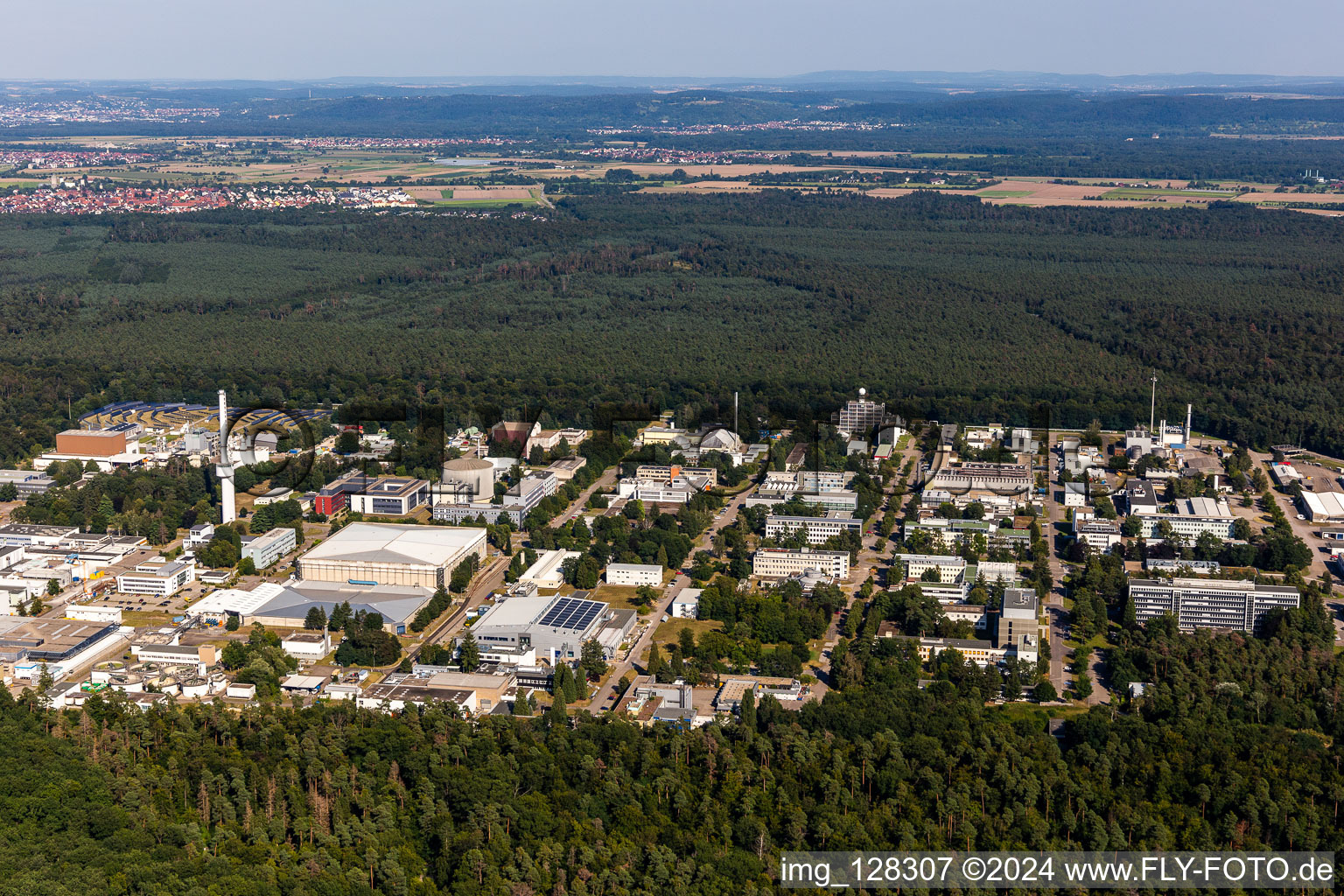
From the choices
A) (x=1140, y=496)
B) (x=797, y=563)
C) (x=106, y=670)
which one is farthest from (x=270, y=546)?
(x=1140, y=496)

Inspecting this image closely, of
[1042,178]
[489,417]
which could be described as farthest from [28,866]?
[1042,178]

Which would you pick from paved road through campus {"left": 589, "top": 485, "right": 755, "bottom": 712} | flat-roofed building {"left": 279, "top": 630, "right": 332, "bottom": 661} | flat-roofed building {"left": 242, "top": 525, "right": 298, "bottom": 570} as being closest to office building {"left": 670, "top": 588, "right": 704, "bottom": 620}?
paved road through campus {"left": 589, "top": 485, "right": 755, "bottom": 712}

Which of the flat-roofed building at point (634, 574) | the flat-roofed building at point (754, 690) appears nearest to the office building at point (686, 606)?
the flat-roofed building at point (634, 574)

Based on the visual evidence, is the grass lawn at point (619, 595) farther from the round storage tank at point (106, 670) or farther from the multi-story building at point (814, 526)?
the round storage tank at point (106, 670)

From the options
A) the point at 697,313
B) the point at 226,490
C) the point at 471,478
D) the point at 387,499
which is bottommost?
the point at 387,499

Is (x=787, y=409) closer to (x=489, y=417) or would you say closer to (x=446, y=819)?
(x=489, y=417)

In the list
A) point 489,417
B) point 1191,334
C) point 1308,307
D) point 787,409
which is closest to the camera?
point 489,417

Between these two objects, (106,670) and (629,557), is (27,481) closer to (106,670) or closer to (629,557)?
(106,670)
